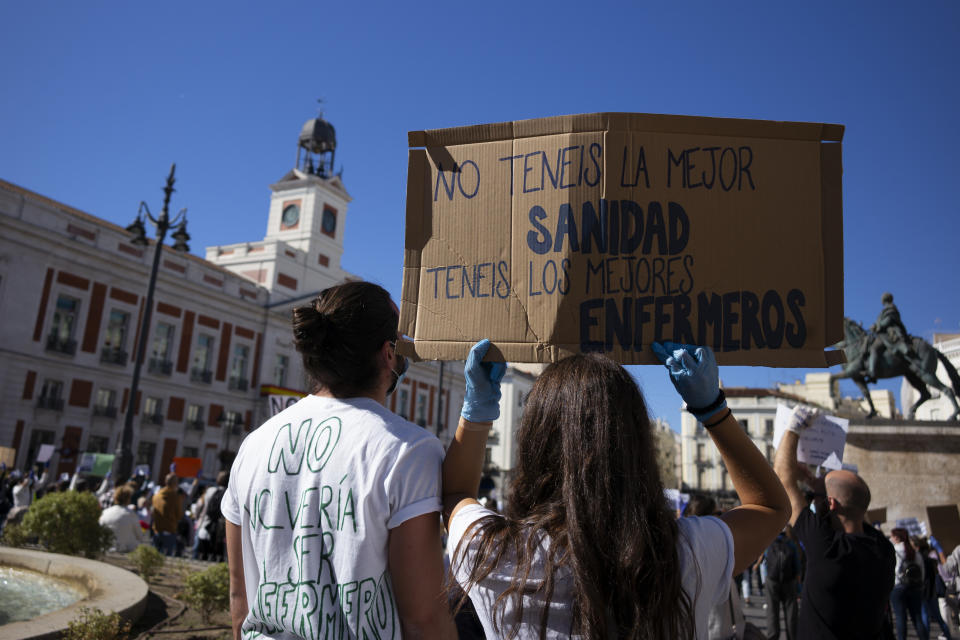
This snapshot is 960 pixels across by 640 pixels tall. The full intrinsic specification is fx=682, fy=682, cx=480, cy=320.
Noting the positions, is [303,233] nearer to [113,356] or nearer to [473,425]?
[113,356]

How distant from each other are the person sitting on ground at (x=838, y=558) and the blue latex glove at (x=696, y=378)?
139 cm

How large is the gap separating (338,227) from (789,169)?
1953 inches

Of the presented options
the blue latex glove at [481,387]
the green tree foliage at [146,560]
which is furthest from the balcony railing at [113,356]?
the blue latex glove at [481,387]

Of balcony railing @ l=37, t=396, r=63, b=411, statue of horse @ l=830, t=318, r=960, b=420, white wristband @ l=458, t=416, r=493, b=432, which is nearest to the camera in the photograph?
white wristband @ l=458, t=416, r=493, b=432

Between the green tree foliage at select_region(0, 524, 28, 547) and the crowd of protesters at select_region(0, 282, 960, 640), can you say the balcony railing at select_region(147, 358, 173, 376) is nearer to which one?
the green tree foliage at select_region(0, 524, 28, 547)

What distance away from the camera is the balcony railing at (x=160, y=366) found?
30297 mm

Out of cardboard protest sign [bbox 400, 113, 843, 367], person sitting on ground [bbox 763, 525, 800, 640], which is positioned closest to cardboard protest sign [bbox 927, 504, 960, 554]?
person sitting on ground [bbox 763, 525, 800, 640]

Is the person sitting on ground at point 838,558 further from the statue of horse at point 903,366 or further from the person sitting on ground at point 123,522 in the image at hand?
the statue of horse at point 903,366

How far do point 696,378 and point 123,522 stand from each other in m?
10.0

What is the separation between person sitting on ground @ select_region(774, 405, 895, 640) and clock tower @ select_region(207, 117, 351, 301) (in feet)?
124

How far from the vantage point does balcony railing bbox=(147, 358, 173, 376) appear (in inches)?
1193

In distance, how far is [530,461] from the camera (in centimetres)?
149

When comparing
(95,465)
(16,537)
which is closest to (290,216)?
(95,465)

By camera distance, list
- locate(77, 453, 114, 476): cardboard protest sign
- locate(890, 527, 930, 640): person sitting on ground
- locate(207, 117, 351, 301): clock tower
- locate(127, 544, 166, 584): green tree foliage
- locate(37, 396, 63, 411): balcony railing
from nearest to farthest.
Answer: locate(127, 544, 166, 584): green tree foliage < locate(890, 527, 930, 640): person sitting on ground < locate(77, 453, 114, 476): cardboard protest sign < locate(37, 396, 63, 411): balcony railing < locate(207, 117, 351, 301): clock tower
